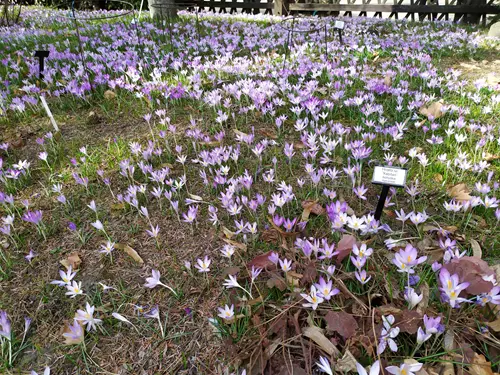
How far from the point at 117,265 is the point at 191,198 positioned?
26.1 inches

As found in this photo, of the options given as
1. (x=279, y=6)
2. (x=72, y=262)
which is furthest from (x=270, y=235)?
(x=279, y=6)

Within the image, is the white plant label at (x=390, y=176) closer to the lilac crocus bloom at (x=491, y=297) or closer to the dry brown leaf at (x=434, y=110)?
the lilac crocus bloom at (x=491, y=297)

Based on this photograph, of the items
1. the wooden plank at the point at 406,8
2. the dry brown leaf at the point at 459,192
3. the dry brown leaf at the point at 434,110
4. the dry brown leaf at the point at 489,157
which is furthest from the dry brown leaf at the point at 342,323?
the wooden plank at the point at 406,8

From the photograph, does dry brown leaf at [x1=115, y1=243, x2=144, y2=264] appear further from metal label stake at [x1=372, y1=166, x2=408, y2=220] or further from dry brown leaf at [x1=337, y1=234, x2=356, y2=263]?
metal label stake at [x1=372, y1=166, x2=408, y2=220]

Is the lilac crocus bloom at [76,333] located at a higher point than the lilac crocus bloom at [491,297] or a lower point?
lower

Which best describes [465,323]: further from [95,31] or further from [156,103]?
[95,31]

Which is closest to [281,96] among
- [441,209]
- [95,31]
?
[441,209]

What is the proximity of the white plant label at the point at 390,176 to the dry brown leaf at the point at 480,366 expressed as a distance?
715 millimetres

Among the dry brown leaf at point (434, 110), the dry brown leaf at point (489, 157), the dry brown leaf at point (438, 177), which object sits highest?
the dry brown leaf at point (434, 110)

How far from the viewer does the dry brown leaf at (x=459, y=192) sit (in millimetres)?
1967

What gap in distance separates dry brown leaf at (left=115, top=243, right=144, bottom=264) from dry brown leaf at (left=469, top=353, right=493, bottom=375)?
1631 millimetres

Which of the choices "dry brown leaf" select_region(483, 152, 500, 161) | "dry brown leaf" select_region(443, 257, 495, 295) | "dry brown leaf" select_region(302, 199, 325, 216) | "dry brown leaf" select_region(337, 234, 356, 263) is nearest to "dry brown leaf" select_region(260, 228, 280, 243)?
"dry brown leaf" select_region(302, 199, 325, 216)

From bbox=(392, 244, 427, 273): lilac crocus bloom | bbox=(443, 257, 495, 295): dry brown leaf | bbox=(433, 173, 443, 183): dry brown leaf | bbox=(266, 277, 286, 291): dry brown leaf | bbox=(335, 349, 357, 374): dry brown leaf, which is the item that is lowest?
bbox=(335, 349, 357, 374): dry brown leaf

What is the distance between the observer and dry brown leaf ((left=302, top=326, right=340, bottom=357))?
1.33 m
